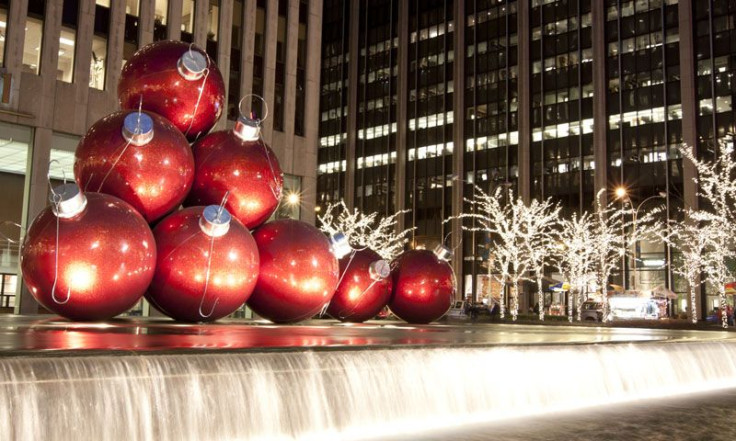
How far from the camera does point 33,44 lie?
2217 centimetres

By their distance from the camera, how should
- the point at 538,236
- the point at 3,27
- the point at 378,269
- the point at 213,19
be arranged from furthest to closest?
the point at 538,236 → the point at 213,19 → the point at 3,27 → the point at 378,269

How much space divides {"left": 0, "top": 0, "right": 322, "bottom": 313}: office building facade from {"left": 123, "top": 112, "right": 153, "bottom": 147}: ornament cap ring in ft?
53.6

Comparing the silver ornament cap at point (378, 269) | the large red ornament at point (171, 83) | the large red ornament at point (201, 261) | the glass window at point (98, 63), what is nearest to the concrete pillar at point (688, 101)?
the glass window at point (98, 63)

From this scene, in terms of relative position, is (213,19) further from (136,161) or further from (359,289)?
(136,161)

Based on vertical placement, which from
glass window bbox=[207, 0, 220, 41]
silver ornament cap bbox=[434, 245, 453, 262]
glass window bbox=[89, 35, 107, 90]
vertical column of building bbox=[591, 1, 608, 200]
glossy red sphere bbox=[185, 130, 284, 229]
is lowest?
silver ornament cap bbox=[434, 245, 453, 262]

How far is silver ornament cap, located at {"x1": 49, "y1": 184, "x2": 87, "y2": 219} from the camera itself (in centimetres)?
594

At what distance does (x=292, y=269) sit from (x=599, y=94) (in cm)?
5305

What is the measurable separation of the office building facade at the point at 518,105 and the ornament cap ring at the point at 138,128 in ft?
150

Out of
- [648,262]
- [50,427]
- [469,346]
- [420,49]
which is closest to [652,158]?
[648,262]

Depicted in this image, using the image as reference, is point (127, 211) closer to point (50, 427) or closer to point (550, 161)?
point (50, 427)

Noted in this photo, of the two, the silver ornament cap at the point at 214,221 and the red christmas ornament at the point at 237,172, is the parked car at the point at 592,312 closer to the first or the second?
the red christmas ornament at the point at 237,172

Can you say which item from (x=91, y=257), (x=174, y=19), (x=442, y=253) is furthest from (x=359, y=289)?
(x=174, y=19)

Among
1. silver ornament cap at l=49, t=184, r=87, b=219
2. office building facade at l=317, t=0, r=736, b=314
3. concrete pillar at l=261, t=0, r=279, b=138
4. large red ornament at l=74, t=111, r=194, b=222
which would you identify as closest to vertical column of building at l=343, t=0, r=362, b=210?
office building facade at l=317, t=0, r=736, b=314

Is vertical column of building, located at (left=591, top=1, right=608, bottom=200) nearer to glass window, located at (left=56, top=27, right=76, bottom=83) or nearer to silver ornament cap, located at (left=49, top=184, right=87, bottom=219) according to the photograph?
glass window, located at (left=56, top=27, right=76, bottom=83)
